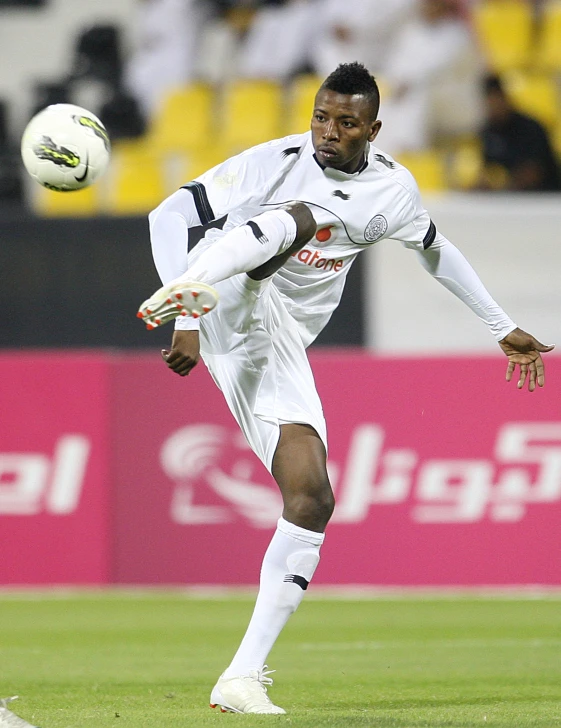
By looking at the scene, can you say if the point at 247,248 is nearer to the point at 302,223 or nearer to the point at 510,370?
the point at 302,223

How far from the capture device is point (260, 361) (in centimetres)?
522

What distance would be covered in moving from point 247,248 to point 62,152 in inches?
35.2

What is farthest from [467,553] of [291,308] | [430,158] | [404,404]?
[291,308]

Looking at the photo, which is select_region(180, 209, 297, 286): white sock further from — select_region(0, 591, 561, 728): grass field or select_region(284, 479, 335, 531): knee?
select_region(0, 591, 561, 728): grass field

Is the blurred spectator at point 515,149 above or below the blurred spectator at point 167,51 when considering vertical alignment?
below

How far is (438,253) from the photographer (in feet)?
18.2

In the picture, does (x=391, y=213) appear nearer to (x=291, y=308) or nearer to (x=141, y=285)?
(x=291, y=308)

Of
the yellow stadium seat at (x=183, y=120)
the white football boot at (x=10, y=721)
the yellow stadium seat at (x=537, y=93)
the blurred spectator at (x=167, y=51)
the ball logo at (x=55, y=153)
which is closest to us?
the white football boot at (x=10, y=721)

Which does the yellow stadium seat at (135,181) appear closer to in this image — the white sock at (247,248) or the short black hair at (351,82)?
the short black hair at (351,82)

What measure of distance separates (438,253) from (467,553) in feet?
14.8

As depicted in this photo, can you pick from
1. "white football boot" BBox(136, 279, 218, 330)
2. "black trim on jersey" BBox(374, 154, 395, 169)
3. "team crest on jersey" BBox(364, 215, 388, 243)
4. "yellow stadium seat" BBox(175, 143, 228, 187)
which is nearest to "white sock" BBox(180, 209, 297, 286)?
"white football boot" BBox(136, 279, 218, 330)

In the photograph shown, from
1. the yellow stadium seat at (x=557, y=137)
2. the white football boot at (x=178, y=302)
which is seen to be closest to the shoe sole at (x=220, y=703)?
the white football boot at (x=178, y=302)

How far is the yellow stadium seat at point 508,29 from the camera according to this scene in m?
13.0

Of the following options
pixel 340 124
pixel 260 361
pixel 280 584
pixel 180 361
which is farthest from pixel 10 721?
pixel 340 124
